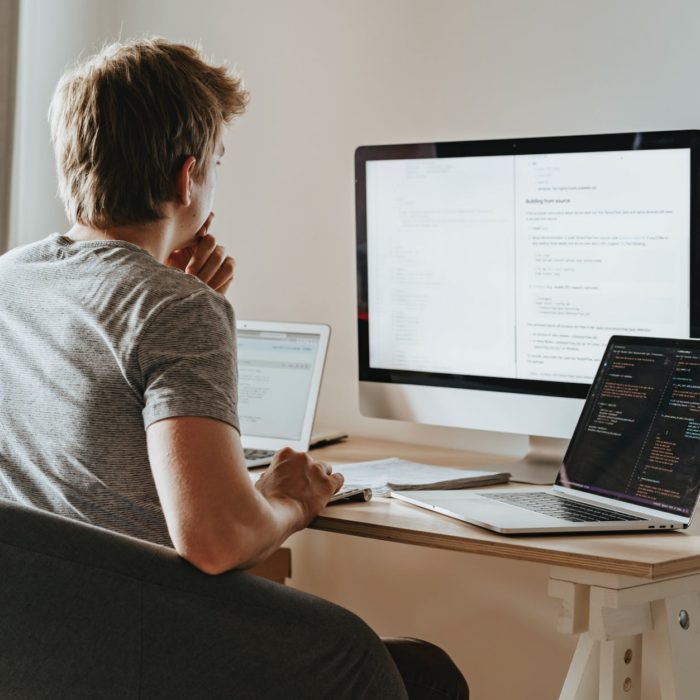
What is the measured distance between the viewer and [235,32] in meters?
2.28

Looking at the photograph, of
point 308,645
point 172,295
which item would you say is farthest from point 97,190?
point 308,645

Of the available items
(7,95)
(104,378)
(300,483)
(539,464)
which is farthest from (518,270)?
(7,95)

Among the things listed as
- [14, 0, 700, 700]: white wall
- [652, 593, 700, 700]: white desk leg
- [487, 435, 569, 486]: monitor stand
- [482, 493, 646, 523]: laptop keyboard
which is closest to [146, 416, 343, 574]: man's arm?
[482, 493, 646, 523]: laptop keyboard

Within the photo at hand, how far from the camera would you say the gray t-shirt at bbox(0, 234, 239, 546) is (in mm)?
1058

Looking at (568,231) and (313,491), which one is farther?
(568,231)

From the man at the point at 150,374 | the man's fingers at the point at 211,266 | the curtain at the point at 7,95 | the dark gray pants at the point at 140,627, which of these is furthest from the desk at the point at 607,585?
the curtain at the point at 7,95

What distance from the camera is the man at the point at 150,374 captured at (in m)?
1.01

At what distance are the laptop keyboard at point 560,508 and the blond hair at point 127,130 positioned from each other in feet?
1.99

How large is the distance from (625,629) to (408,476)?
436mm

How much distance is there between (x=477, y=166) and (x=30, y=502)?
921mm

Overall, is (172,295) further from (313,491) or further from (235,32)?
(235,32)

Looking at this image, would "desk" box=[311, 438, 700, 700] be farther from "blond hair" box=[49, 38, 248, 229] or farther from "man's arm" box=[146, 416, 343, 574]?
"blond hair" box=[49, 38, 248, 229]

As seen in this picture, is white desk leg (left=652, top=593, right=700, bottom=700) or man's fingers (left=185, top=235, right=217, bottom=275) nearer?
white desk leg (left=652, top=593, right=700, bottom=700)

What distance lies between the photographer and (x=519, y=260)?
1666mm
